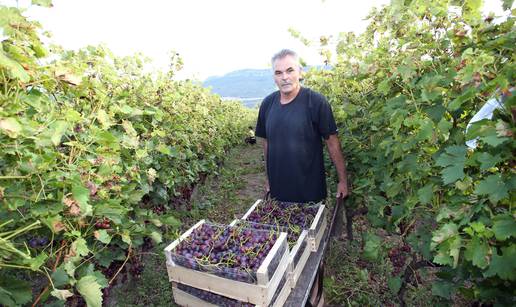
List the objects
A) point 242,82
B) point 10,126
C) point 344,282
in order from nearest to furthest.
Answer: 1. point 10,126
2. point 344,282
3. point 242,82

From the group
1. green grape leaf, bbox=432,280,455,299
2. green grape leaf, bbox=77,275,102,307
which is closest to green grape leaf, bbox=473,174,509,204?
green grape leaf, bbox=432,280,455,299

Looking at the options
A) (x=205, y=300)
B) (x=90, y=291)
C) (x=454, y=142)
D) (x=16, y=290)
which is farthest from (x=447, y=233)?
(x=16, y=290)

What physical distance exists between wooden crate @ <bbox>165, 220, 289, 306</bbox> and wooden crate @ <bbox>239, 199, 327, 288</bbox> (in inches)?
5.4

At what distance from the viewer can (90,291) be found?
1.41 metres

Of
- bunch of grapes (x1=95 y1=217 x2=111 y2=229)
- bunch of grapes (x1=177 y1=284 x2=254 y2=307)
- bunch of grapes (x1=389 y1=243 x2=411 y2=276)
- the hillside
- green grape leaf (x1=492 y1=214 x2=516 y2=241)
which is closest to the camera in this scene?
green grape leaf (x1=492 y1=214 x2=516 y2=241)

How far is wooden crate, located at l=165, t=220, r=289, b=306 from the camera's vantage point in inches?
72.3

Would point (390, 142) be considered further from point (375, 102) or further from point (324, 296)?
point (324, 296)

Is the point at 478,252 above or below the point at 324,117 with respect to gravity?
below

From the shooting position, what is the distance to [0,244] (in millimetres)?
1070

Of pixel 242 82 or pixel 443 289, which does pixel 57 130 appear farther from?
pixel 242 82

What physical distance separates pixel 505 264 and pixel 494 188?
0.99 feet

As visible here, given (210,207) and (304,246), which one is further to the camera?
(210,207)

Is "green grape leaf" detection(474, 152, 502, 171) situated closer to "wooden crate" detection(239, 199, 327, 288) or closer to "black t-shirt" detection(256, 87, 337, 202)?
"wooden crate" detection(239, 199, 327, 288)

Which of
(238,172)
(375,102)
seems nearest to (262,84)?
(238,172)
